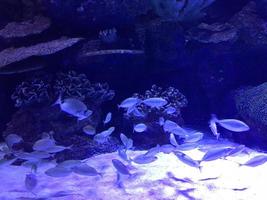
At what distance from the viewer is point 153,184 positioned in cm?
491

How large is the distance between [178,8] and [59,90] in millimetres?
2739

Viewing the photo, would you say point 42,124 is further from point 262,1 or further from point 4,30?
point 262,1

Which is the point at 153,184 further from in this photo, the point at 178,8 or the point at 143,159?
the point at 178,8

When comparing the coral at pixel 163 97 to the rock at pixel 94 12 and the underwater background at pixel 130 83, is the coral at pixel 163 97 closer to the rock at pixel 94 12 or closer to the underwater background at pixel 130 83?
the underwater background at pixel 130 83

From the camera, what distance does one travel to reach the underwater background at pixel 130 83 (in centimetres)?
572

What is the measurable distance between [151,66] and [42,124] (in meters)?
2.62

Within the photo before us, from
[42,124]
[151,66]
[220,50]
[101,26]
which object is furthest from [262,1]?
[42,124]

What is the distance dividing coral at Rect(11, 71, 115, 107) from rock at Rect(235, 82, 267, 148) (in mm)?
2903

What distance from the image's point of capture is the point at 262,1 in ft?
25.7

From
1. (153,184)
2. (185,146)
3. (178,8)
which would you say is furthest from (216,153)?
(178,8)

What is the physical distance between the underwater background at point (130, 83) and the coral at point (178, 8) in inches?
0.9

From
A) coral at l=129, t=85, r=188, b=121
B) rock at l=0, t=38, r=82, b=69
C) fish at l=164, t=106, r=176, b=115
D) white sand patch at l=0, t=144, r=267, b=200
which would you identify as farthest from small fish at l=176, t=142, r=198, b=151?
rock at l=0, t=38, r=82, b=69

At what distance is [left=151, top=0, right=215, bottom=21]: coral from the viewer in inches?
265

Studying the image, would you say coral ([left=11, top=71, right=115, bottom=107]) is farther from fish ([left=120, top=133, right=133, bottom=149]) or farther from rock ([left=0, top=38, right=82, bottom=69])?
fish ([left=120, top=133, right=133, bottom=149])
